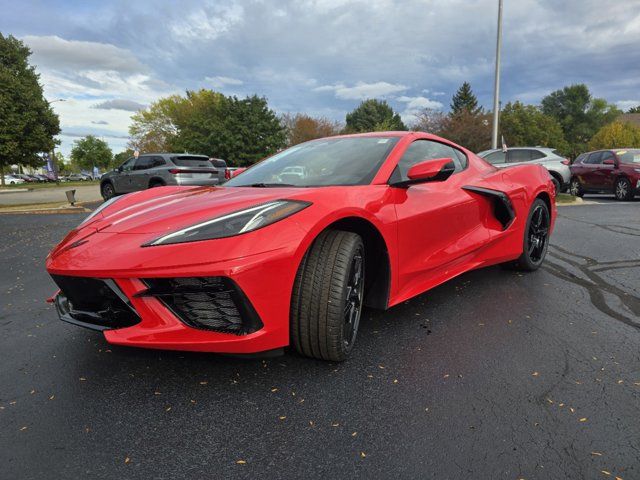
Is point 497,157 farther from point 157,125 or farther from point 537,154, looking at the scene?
point 157,125

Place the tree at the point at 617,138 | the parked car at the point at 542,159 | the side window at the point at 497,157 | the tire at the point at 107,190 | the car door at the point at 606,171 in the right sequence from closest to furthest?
the parked car at the point at 542,159, the car door at the point at 606,171, the side window at the point at 497,157, the tire at the point at 107,190, the tree at the point at 617,138

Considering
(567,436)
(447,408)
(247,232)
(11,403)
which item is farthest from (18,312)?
(567,436)

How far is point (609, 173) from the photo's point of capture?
40.9ft

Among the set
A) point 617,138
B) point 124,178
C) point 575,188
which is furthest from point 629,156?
point 617,138

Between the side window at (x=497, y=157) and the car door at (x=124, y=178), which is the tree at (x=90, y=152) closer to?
the car door at (x=124, y=178)

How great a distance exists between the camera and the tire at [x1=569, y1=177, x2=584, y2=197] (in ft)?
44.4

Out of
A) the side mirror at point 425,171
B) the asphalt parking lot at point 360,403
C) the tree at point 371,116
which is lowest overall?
the asphalt parking lot at point 360,403

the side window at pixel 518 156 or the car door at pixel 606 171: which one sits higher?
the side window at pixel 518 156

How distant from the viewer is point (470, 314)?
120 inches

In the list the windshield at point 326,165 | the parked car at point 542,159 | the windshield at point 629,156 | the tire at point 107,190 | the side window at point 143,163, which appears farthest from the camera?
the tire at point 107,190

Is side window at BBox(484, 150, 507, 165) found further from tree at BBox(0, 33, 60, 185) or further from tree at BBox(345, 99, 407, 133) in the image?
tree at BBox(345, 99, 407, 133)

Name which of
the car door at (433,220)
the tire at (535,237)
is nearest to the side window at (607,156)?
the tire at (535,237)

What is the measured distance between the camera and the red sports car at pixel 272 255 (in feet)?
6.21

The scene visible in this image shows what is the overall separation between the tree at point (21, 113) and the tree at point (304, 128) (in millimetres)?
36856
